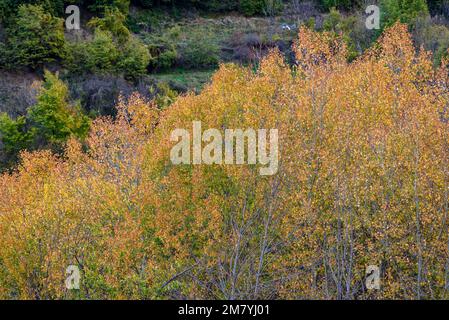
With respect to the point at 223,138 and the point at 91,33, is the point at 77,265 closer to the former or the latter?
→ the point at 223,138

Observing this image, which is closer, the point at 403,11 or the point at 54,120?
the point at 54,120

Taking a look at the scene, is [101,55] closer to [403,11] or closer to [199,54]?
[199,54]

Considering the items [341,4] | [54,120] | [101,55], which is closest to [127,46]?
[101,55]

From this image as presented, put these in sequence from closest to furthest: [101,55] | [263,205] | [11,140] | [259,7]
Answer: [263,205] → [11,140] → [101,55] → [259,7]

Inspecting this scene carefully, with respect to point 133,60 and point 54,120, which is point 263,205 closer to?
point 54,120

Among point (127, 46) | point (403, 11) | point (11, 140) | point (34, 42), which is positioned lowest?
point (11, 140)

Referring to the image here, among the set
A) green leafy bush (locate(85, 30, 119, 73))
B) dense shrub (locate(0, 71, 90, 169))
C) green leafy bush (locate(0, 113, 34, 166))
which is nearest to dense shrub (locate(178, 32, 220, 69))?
green leafy bush (locate(85, 30, 119, 73))

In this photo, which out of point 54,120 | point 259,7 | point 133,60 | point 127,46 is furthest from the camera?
point 259,7

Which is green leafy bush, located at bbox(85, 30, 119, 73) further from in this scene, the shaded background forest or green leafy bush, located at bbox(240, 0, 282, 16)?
green leafy bush, located at bbox(240, 0, 282, 16)

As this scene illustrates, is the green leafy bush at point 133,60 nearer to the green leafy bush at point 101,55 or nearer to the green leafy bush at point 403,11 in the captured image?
the green leafy bush at point 101,55

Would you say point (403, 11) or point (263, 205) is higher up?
point (403, 11)

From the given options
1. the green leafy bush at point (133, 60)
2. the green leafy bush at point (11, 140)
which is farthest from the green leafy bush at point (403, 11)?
the green leafy bush at point (11, 140)

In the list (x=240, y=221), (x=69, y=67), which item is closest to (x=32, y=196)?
(x=240, y=221)

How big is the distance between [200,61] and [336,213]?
111 feet
